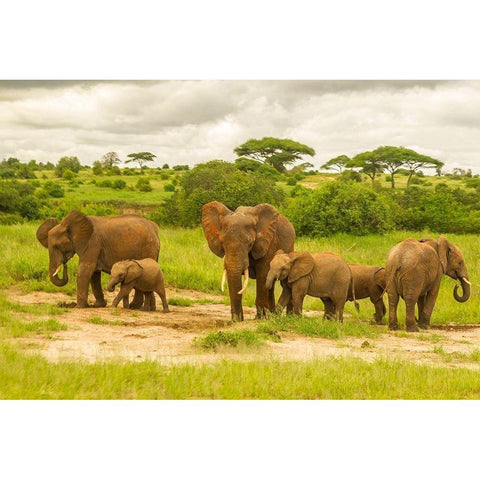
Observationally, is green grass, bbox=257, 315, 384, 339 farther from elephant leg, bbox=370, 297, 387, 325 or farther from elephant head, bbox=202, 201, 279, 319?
elephant leg, bbox=370, 297, 387, 325

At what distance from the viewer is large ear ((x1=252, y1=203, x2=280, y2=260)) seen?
10547 mm

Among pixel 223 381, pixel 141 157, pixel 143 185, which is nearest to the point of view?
pixel 223 381

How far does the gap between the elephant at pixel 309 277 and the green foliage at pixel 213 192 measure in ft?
40.2

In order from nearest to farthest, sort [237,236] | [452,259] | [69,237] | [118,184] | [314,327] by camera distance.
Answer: [314,327]
[237,236]
[452,259]
[69,237]
[118,184]

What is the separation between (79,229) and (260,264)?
10.8ft

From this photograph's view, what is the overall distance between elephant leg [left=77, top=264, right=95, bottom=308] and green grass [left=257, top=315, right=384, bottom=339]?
3367mm

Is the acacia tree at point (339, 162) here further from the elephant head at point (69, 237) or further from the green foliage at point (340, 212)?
the elephant head at point (69, 237)

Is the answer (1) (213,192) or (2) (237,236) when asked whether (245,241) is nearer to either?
(2) (237,236)

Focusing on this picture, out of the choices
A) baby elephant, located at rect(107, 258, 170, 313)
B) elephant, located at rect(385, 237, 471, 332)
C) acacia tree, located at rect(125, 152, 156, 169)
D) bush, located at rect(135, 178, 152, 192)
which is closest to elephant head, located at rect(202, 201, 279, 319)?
baby elephant, located at rect(107, 258, 170, 313)

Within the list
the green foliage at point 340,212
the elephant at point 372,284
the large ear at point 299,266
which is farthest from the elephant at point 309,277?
the green foliage at point 340,212

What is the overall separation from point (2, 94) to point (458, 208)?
15795mm

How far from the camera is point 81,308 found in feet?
38.2

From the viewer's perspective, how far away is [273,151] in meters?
31.5

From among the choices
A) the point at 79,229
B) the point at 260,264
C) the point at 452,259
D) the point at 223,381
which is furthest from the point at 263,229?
the point at 223,381
